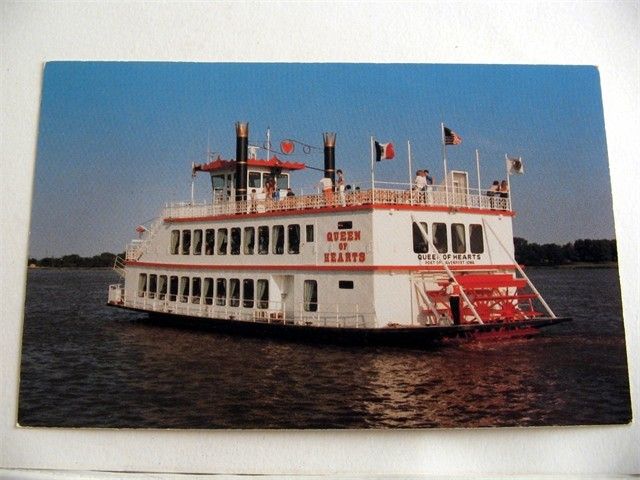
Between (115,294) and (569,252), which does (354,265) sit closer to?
(569,252)

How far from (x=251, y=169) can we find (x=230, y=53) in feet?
8.40

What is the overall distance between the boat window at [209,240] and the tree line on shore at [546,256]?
5.27 feet

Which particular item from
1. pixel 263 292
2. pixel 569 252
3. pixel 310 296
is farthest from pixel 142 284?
pixel 569 252

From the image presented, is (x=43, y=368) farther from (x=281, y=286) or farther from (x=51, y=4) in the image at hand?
(x=51, y=4)

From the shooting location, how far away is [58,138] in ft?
14.8

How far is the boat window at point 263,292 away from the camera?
6159 mm

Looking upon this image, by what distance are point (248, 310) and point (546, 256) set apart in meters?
3.46

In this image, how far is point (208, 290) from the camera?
6.59 meters

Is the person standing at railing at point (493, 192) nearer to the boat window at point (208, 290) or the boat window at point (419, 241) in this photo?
the boat window at point (419, 241)

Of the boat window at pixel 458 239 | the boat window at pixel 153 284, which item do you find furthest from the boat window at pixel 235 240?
the boat window at pixel 458 239

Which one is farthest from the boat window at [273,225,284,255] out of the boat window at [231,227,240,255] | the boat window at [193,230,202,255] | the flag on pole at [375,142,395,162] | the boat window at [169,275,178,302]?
the flag on pole at [375,142,395,162]

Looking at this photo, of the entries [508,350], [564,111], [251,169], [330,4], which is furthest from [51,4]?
[508,350]

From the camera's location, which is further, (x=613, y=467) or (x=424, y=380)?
(x=424, y=380)

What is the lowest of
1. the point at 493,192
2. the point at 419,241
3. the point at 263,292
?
the point at 263,292
